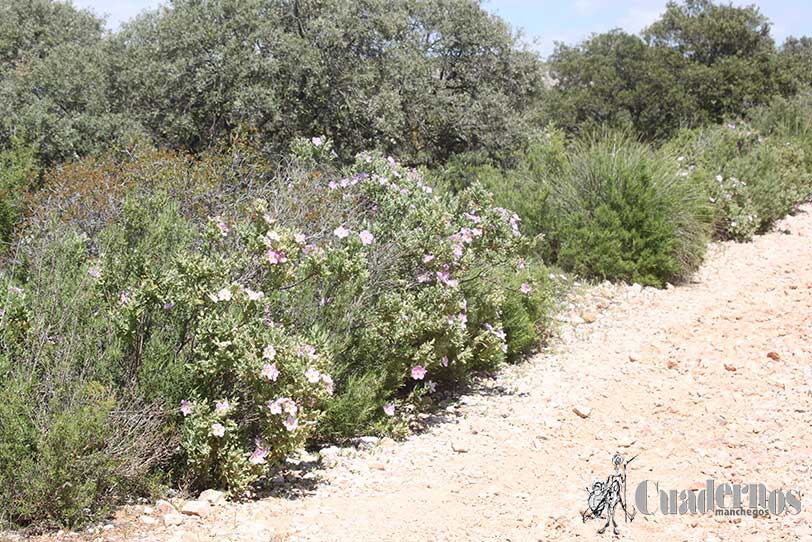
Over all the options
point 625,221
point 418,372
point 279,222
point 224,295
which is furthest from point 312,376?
point 625,221

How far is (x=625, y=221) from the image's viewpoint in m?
8.30

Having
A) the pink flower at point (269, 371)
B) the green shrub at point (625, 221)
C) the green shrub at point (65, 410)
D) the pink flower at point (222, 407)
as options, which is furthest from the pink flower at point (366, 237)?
the green shrub at point (625, 221)

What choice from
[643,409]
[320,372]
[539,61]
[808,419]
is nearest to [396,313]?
[320,372]

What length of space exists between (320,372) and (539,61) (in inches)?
318

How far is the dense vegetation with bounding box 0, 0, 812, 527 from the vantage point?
3.86 m

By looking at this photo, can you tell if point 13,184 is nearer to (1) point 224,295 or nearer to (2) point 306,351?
(1) point 224,295

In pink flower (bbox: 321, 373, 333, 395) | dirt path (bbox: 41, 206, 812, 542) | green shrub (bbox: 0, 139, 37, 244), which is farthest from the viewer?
green shrub (bbox: 0, 139, 37, 244)

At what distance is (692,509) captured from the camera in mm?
3852

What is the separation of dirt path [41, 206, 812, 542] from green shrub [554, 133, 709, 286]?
2.12 ft

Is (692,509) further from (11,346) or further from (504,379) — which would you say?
(11,346)

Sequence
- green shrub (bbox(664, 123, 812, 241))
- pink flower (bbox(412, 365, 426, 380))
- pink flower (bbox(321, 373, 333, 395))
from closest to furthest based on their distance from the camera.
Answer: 1. pink flower (bbox(321, 373, 333, 395))
2. pink flower (bbox(412, 365, 426, 380))
3. green shrub (bbox(664, 123, 812, 241))

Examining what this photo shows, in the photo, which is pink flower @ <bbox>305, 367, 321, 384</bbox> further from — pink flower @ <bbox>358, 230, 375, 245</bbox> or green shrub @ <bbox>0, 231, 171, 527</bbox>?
pink flower @ <bbox>358, 230, 375, 245</bbox>

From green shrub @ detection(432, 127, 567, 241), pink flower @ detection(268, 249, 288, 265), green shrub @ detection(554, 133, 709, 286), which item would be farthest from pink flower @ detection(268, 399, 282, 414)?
green shrub @ detection(554, 133, 709, 286)

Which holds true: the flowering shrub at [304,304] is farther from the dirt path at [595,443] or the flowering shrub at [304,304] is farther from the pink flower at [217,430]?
the dirt path at [595,443]
